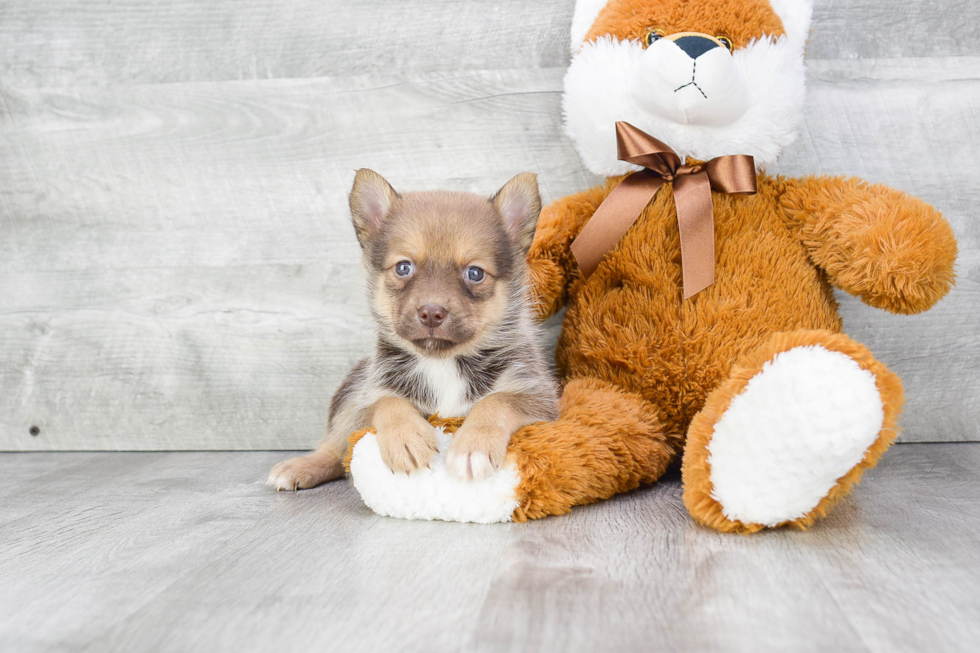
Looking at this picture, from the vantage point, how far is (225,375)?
2.65 metres

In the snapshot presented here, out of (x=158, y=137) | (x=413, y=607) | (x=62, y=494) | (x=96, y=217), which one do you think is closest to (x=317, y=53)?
(x=158, y=137)

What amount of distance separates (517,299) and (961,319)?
1.50 meters

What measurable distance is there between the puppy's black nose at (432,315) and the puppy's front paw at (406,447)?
0.24 metres

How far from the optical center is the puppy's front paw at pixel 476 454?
63.5 inches

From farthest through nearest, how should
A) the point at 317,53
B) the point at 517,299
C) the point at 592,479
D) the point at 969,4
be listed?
the point at 317,53 < the point at 969,4 < the point at 517,299 < the point at 592,479

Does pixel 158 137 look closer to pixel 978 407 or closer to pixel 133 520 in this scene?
pixel 133 520

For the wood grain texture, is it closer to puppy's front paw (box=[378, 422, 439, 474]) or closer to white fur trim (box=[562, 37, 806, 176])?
white fur trim (box=[562, 37, 806, 176])

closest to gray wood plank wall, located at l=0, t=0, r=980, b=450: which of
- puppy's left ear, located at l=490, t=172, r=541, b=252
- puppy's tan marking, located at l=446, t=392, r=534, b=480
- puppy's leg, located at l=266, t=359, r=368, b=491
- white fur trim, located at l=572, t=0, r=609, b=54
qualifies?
white fur trim, located at l=572, t=0, r=609, b=54

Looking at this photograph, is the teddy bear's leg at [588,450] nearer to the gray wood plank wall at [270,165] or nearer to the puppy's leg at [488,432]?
the puppy's leg at [488,432]

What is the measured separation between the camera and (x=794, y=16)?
2.02 m

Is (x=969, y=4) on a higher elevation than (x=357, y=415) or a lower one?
higher

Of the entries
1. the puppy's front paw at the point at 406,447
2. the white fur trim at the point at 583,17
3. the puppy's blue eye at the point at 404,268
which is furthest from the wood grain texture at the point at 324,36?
the puppy's front paw at the point at 406,447

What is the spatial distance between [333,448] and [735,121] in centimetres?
145

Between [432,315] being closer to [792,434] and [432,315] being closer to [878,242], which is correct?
[792,434]
